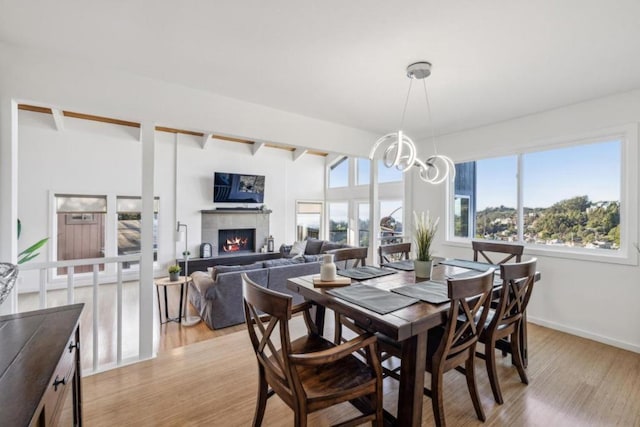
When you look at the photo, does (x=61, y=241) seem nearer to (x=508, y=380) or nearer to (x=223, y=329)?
(x=223, y=329)

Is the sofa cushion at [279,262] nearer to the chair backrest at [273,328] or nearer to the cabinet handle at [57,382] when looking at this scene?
the chair backrest at [273,328]

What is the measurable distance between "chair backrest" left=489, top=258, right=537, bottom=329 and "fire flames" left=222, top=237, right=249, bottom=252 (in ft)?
20.1

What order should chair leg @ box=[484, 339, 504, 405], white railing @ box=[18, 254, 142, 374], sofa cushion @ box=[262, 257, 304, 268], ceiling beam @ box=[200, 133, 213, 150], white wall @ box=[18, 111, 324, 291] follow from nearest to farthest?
chair leg @ box=[484, 339, 504, 405] < white railing @ box=[18, 254, 142, 374] < sofa cushion @ box=[262, 257, 304, 268] < white wall @ box=[18, 111, 324, 291] < ceiling beam @ box=[200, 133, 213, 150]

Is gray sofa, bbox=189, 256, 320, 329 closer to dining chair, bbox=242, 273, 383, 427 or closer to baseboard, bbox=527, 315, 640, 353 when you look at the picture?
dining chair, bbox=242, 273, 383, 427

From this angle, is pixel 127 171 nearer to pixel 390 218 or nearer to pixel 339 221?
pixel 339 221

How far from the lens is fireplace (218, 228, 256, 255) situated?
23.1 ft

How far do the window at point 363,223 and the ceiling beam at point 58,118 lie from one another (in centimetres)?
631

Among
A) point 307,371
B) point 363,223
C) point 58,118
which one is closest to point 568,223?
point 307,371

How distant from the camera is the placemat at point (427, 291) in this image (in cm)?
175

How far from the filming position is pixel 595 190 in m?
3.04

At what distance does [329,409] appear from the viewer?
192cm

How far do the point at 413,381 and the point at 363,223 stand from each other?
6.29 m

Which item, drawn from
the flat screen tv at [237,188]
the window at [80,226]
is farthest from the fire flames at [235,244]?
the window at [80,226]

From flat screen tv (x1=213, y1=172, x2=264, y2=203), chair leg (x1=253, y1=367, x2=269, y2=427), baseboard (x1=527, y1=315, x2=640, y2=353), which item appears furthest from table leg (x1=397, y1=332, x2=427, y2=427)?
flat screen tv (x1=213, y1=172, x2=264, y2=203)
